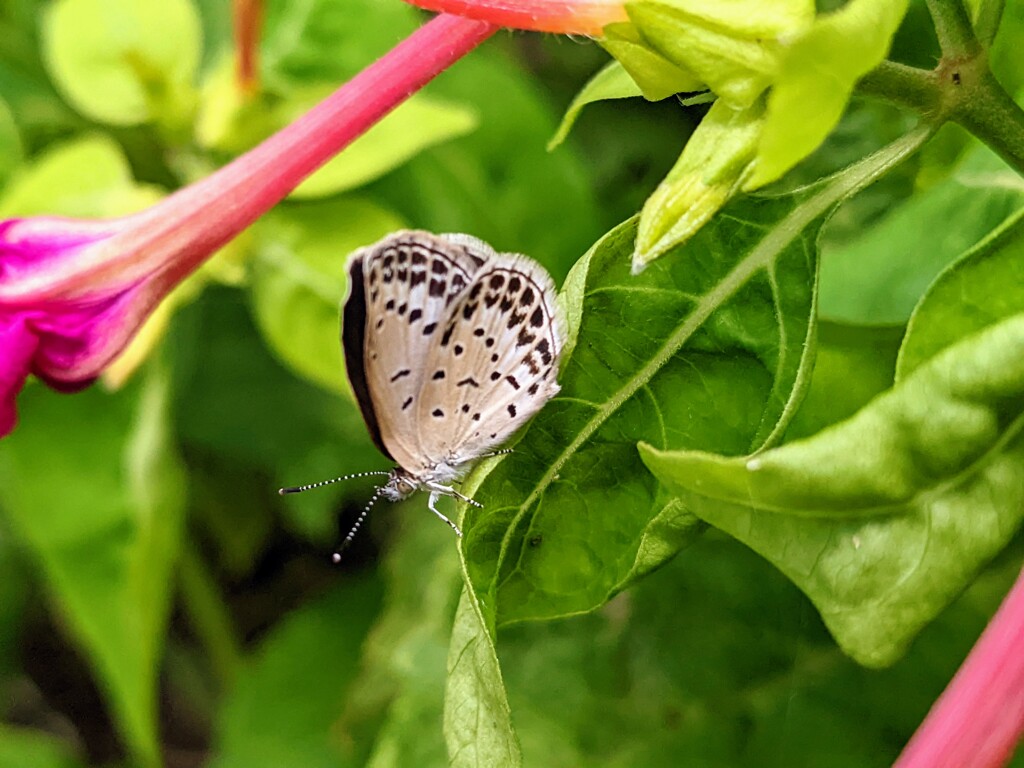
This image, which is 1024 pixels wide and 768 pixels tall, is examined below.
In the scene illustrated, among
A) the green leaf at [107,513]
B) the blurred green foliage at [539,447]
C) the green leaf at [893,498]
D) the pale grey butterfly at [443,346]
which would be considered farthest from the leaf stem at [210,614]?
the green leaf at [893,498]

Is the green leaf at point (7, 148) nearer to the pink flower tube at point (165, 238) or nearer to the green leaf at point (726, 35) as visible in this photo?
the pink flower tube at point (165, 238)

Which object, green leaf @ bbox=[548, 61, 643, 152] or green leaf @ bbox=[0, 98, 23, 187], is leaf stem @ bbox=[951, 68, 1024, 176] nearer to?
green leaf @ bbox=[548, 61, 643, 152]

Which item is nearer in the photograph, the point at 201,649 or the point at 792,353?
the point at 792,353

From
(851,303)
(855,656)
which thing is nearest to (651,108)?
(851,303)

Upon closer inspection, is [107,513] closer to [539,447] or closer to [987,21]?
[539,447]

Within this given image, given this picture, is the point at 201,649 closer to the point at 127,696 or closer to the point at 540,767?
the point at 127,696

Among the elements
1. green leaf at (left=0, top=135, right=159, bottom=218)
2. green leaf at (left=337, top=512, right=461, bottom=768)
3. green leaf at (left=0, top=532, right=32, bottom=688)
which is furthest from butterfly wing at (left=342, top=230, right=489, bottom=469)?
green leaf at (left=0, top=532, right=32, bottom=688)
